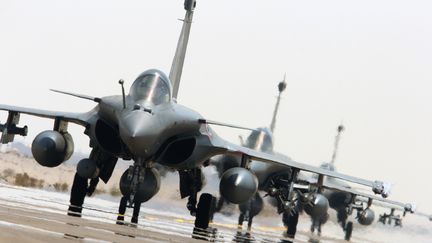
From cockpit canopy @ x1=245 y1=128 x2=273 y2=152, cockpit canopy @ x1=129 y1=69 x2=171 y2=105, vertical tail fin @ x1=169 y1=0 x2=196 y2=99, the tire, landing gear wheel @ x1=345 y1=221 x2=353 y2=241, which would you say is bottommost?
the tire

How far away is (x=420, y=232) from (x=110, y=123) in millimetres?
32612

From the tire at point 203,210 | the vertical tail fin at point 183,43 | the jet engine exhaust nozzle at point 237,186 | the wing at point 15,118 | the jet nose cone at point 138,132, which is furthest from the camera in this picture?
the vertical tail fin at point 183,43

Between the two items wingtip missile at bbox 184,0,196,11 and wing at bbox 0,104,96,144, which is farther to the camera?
wingtip missile at bbox 184,0,196,11

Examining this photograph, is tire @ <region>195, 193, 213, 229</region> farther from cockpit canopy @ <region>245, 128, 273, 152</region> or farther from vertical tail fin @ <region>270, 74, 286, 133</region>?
vertical tail fin @ <region>270, 74, 286, 133</region>

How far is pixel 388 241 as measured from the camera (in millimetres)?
39000

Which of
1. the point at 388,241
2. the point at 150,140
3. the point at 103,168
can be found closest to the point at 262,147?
the point at 388,241

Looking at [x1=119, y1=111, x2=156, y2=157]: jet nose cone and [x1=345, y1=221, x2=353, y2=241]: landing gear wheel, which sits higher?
[x1=119, y1=111, x2=156, y2=157]: jet nose cone

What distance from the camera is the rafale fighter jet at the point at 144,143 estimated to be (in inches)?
705

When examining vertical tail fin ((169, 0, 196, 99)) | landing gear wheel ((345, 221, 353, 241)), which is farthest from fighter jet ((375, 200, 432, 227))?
vertical tail fin ((169, 0, 196, 99))

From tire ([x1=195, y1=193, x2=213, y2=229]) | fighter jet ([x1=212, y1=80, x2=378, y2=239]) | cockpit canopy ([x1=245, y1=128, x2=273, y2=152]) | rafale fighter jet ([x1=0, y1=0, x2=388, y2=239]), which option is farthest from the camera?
cockpit canopy ([x1=245, y1=128, x2=273, y2=152])

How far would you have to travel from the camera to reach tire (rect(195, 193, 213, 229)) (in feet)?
67.1

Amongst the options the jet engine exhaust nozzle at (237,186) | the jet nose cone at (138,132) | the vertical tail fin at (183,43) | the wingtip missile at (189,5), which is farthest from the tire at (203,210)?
the wingtip missile at (189,5)

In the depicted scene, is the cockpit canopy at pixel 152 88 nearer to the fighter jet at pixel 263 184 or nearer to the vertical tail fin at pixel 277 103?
the fighter jet at pixel 263 184

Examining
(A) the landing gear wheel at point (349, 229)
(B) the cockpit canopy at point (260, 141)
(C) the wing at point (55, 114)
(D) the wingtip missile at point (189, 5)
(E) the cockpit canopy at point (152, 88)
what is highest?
(D) the wingtip missile at point (189, 5)
